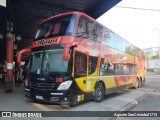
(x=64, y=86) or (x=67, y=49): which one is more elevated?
(x=67, y=49)

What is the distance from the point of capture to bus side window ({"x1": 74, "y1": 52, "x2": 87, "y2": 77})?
7949 millimetres

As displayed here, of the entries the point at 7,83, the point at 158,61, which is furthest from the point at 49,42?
the point at 158,61

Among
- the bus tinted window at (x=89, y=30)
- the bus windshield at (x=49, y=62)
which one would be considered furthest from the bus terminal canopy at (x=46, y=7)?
the bus windshield at (x=49, y=62)

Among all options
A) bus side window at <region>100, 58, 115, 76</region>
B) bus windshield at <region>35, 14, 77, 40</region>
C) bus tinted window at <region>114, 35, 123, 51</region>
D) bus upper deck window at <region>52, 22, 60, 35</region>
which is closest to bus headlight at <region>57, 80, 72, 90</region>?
bus windshield at <region>35, 14, 77, 40</region>

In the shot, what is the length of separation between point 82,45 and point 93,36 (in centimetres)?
120

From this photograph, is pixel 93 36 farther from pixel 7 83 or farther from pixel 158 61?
pixel 158 61

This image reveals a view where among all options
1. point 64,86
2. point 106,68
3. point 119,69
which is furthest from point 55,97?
point 119,69

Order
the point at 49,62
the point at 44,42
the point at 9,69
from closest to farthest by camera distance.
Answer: the point at 49,62 → the point at 44,42 → the point at 9,69

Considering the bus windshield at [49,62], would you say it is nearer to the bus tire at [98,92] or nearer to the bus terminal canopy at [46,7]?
the bus tire at [98,92]

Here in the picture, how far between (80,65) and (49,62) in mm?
1214

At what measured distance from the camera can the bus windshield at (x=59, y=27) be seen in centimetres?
802

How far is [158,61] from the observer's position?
5453 cm

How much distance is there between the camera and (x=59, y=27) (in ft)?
27.6

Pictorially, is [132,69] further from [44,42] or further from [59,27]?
[44,42]
